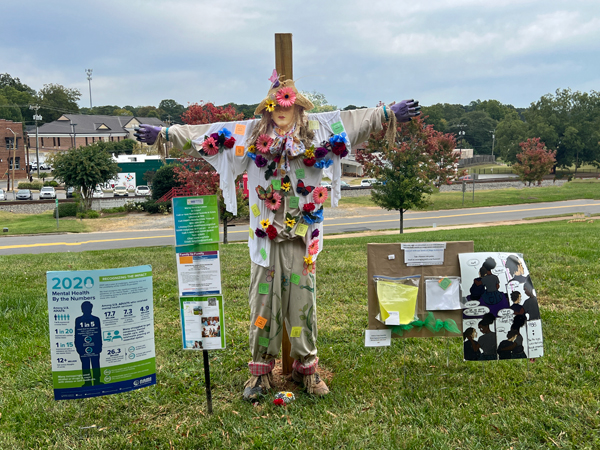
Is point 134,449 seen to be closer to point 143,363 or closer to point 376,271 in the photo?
point 143,363

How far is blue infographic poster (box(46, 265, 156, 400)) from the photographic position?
3.25 metres

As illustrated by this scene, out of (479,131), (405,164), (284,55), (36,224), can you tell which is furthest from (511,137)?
(284,55)

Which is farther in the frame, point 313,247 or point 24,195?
point 24,195

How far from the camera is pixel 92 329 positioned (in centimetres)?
328

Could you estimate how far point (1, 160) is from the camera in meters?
58.4

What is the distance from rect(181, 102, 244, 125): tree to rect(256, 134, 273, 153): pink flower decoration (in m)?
10.7

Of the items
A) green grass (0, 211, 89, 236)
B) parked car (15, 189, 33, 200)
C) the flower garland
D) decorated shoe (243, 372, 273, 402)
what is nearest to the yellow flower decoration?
the flower garland

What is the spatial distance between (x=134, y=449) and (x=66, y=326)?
0.95 m

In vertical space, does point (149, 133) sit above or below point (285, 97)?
below

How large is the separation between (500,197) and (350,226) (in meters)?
17.5

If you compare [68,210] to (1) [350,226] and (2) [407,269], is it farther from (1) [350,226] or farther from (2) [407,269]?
(2) [407,269]

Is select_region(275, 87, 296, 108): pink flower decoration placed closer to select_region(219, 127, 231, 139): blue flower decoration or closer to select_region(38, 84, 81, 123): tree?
select_region(219, 127, 231, 139): blue flower decoration

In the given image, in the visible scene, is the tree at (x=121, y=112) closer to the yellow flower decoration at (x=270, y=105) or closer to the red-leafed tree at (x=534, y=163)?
the red-leafed tree at (x=534, y=163)

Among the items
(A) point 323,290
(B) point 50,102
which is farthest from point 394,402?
(B) point 50,102
